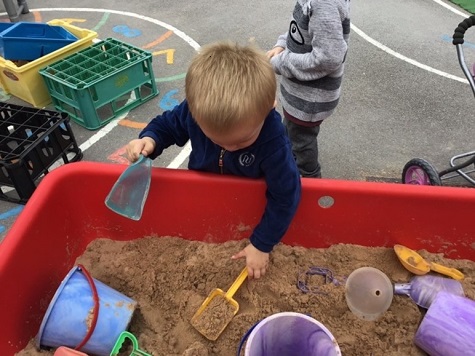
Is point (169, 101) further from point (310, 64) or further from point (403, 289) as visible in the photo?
point (403, 289)

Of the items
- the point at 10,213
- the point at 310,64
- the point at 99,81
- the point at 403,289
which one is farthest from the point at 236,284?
the point at 99,81

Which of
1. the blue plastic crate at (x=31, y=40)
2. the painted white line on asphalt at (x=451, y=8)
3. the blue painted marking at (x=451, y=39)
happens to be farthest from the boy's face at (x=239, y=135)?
the painted white line on asphalt at (x=451, y=8)

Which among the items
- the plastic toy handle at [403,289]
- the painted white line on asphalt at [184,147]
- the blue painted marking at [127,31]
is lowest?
the painted white line on asphalt at [184,147]

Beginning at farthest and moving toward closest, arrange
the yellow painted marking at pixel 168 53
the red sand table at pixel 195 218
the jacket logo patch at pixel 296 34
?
the yellow painted marking at pixel 168 53, the jacket logo patch at pixel 296 34, the red sand table at pixel 195 218

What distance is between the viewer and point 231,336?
1.06 m

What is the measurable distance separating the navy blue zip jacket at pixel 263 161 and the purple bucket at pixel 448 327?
1.25 feet

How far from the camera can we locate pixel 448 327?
957 millimetres

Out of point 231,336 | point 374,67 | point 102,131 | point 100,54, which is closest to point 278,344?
point 231,336

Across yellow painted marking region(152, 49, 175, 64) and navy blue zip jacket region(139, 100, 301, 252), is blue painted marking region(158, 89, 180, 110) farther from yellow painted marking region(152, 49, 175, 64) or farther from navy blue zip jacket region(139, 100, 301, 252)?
navy blue zip jacket region(139, 100, 301, 252)

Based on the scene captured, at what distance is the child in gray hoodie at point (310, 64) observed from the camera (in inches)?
46.1

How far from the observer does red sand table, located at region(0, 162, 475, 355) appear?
3.32 feet

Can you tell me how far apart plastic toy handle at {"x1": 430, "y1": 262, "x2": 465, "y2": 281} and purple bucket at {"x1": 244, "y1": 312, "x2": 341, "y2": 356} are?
15.8 inches

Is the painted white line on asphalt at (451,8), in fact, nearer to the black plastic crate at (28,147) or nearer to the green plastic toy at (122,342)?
the black plastic crate at (28,147)

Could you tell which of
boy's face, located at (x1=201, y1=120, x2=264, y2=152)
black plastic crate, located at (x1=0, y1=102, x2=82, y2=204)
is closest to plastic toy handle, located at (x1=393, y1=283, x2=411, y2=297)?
boy's face, located at (x1=201, y1=120, x2=264, y2=152)
